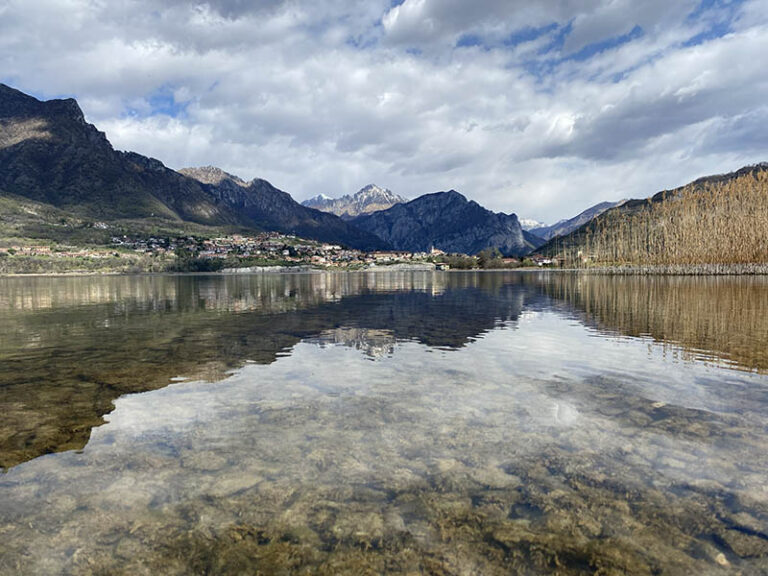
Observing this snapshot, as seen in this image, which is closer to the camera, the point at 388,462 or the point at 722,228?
the point at 388,462

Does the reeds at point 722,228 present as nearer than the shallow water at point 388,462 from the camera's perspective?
No

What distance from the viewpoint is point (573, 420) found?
13.9 m

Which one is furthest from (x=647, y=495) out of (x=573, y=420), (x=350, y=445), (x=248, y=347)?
(x=248, y=347)

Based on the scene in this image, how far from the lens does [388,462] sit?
1096 cm

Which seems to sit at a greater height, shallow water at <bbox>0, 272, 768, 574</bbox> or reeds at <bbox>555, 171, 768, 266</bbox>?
reeds at <bbox>555, 171, 768, 266</bbox>

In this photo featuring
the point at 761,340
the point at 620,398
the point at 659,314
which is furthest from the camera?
the point at 659,314

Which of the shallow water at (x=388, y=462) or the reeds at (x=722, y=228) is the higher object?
the reeds at (x=722, y=228)

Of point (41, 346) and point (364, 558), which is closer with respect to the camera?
point (364, 558)

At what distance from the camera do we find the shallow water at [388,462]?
7.48 m

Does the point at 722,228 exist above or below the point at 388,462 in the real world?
above

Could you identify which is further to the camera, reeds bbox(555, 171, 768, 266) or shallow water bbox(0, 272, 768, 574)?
reeds bbox(555, 171, 768, 266)

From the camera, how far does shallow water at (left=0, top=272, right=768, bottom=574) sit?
24.6 feet

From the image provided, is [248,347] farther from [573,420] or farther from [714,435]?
[714,435]

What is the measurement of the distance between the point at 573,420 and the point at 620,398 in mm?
3580
